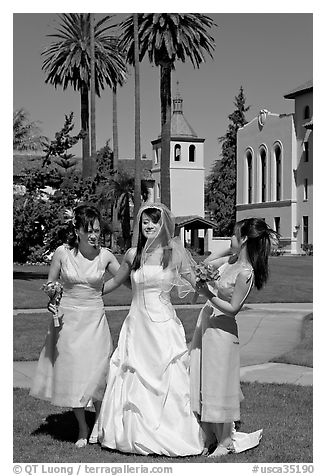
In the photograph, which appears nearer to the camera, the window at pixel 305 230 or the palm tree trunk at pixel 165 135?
the palm tree trunk at pixel 165 135

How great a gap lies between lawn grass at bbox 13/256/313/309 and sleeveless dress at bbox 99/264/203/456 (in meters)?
12.0

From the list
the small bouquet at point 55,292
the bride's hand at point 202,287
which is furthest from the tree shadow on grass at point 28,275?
the bride's hand at point 202,287

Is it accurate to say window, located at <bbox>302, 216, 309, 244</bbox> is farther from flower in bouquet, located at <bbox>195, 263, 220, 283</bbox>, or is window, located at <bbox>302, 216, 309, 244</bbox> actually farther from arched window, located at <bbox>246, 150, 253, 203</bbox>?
flower in bouquet, located at <bbox>195, 263, 220, 283</bbox>

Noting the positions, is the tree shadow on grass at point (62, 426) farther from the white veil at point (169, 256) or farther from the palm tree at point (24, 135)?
the palm tree at point (24, 135)

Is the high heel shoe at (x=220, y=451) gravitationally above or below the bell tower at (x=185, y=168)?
below

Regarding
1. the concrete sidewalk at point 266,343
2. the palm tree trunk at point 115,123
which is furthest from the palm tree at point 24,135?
the concrete sidewalk at point 266,343

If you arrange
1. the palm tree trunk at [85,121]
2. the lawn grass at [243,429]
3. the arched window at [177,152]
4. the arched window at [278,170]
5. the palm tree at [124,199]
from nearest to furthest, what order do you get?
the lawn grass at [243,429]
the palm tree trunk at [85,121]
the arched window at [278,170]
the palm tree at [124,199]
the arched window at [177,152]

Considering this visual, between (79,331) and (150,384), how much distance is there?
32.0 inches

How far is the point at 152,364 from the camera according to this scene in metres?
5.96

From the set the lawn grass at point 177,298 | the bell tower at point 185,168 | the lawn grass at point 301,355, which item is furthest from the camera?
the bell tower at point 185,168

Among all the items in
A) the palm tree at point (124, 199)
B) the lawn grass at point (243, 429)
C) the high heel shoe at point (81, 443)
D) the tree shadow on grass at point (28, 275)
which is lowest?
the lawn grass at point (243, 429)

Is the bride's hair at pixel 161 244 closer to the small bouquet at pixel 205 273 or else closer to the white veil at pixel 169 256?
the white veil at pixel 169 256

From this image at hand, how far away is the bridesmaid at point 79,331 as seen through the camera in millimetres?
6184

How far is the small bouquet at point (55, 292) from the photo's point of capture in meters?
6.12
